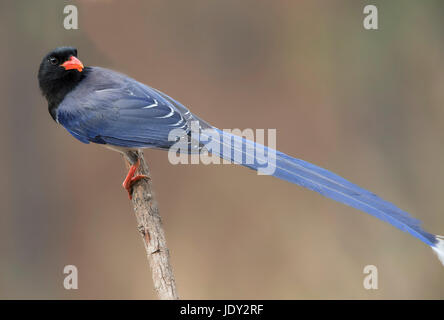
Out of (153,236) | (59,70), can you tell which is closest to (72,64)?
(59,70)

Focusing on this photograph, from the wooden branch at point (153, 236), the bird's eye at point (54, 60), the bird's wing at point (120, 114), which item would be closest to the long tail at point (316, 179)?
the bird's wing at point (120, 114)

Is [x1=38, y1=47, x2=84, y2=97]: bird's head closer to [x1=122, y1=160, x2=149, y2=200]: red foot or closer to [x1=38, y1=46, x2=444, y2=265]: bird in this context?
[x1=38, y1=46, x2=444, y2=265]: bird

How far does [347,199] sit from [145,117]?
968 mm

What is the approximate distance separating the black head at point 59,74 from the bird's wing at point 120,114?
0.14 feet

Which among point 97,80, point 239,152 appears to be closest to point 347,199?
point 239,152

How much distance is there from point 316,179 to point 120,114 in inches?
36.9

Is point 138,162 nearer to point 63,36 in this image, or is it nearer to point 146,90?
point 146,90

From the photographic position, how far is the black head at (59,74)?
221cm

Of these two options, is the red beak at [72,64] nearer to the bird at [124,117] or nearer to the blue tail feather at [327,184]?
the bird at [124,117]

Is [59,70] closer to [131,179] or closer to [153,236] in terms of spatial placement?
[131,179]

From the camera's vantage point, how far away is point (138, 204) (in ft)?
6.73

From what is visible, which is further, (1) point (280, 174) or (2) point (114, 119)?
(2) point (114, 119)

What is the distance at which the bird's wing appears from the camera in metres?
2.09

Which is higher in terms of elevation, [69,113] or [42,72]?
[42,72]
